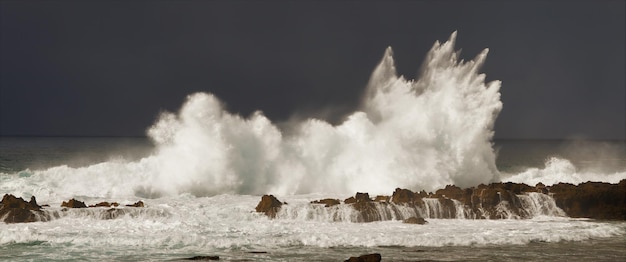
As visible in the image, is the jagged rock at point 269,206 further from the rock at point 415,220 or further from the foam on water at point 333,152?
the foam on water at point 333,152

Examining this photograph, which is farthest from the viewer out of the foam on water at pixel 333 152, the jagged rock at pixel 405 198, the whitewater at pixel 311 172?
the foam on water at pixel 333 152

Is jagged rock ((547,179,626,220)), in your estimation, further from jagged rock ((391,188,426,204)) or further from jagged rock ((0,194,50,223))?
jagged rock ((0,194,50,223))

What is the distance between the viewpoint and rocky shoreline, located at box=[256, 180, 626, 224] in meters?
24.4

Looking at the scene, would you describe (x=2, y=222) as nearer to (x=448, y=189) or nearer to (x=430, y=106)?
(x=448, y=189)

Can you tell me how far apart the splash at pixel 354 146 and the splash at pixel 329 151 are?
0.18 ft

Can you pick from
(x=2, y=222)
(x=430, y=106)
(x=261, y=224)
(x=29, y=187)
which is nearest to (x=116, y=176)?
(x=29, y=187)

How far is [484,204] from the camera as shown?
82.5 ft

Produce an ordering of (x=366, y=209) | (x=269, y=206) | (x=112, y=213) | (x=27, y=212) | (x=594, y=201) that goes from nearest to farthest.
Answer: (x=27, y=212) → (x=112, y=213) → (x=366, y=209) → (x=269, y=206) → (x=594, y=201)

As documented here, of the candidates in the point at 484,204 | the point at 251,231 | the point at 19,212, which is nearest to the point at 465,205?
the point at 484,204

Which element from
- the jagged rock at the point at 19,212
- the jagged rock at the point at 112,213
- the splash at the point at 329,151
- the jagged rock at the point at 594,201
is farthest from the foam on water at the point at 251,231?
the splash at the point at 329,151

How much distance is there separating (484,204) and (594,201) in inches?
171

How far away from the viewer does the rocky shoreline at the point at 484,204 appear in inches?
960

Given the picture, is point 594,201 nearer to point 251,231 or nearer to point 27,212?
point 251,231

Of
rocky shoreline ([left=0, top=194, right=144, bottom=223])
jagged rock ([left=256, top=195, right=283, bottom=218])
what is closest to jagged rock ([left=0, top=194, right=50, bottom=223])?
rocky shoreline ([left=0, top=194, right=144, bottom=223])
